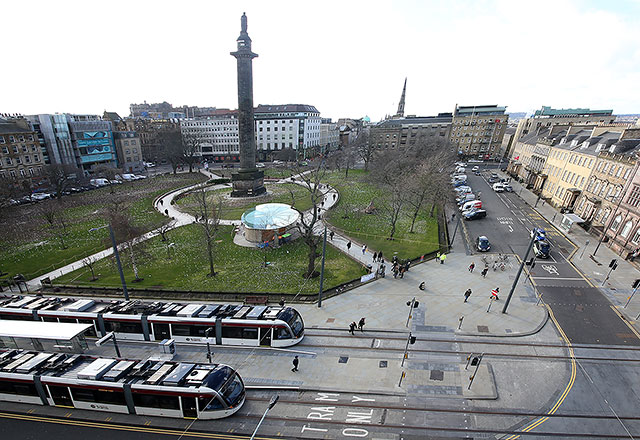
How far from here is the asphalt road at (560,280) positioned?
2294 centimetres

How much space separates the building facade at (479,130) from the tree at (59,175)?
11583cm

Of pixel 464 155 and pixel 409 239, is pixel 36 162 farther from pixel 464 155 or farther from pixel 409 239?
pixel 464 155

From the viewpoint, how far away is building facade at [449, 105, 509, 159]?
107 meters

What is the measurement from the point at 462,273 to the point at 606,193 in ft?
96.9

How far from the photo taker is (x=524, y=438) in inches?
591

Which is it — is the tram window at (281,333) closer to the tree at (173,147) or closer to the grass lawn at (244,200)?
the grass lawn at (244,200)

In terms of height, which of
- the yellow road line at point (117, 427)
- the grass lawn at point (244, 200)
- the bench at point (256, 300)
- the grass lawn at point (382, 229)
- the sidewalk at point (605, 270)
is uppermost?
the sidewalk at point (605, 270)

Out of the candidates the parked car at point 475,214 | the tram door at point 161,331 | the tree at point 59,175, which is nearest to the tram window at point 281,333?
the tram door at point 161,331

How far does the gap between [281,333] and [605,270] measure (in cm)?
3689

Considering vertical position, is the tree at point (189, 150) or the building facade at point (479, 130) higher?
the building facade at point (479, 130)

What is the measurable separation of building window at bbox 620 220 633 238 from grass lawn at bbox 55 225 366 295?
3360 centimetres

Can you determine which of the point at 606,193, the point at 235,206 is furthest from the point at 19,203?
the point at 606,193

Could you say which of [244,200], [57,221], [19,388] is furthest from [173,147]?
[19,388]

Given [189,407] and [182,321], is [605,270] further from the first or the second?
[182,321]
